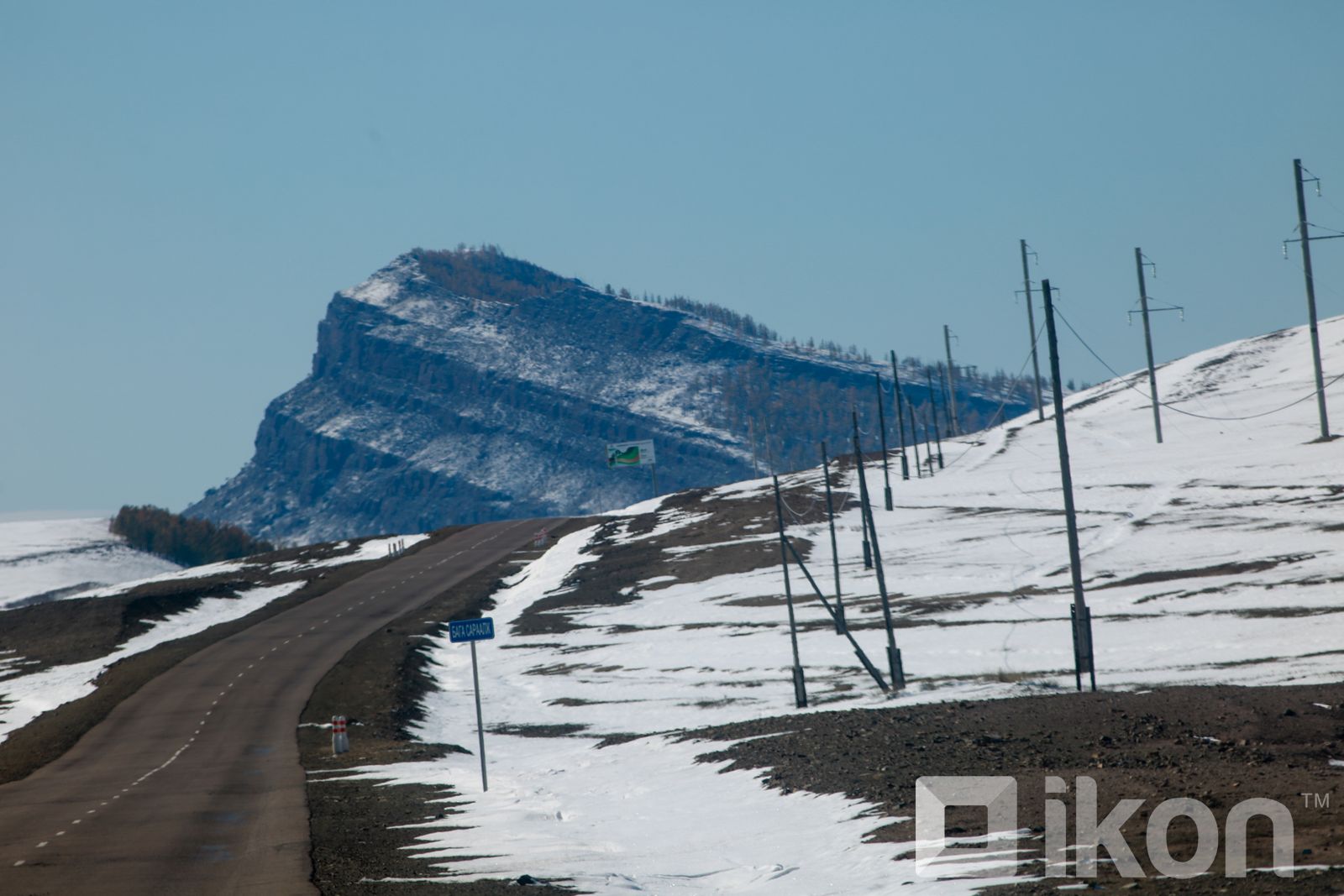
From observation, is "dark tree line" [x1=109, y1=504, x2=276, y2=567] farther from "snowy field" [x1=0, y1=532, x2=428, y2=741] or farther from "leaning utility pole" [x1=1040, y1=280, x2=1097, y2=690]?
"leaning utility pole" [x1=1040, y1=280, x2=1097, y2=690]

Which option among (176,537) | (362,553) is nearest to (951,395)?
(362,553)

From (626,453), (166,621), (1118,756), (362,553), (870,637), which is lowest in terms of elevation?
(870,637)

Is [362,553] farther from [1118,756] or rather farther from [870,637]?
[1118,756]

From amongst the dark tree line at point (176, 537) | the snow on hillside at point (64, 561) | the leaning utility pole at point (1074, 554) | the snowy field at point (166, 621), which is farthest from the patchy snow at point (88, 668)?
the dark tree line at point (176, 537)

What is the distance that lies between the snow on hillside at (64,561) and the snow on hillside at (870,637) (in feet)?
220

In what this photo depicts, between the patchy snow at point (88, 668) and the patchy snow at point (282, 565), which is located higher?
the patchy snow at point (282, 565)

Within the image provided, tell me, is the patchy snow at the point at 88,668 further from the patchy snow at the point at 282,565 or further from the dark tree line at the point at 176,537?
the dark tree line at the point at 176,537

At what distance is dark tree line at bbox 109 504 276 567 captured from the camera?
166 meters

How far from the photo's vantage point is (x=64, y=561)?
497ft

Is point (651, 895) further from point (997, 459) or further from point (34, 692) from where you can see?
point (997, 459)

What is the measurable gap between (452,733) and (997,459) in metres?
72.7

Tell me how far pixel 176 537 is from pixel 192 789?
149 meters

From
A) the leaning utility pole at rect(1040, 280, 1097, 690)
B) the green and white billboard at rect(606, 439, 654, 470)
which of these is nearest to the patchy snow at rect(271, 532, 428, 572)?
the green and white billboard at rect(606, 439, 654, 470)

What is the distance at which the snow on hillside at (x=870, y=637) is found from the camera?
1900 cm
